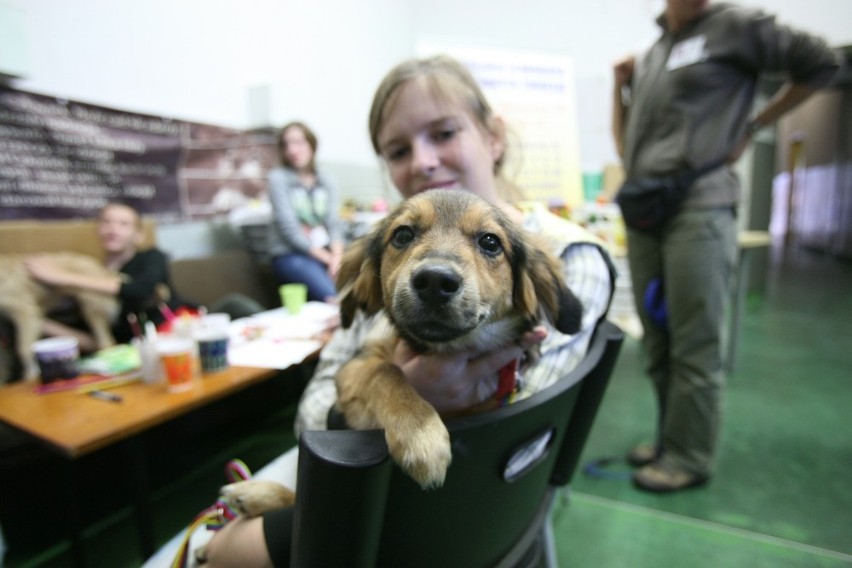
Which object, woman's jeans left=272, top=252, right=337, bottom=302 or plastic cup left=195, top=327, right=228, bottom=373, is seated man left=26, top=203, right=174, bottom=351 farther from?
plastic cup left=195, top=327, right=228, bottom=373

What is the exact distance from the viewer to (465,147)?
1.17 m

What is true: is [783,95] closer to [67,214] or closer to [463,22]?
[67,214]

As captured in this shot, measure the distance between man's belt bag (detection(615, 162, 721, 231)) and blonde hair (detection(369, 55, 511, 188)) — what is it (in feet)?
3.20

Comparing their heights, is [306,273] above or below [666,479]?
above

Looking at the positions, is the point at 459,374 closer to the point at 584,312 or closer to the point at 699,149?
the point at 584,312

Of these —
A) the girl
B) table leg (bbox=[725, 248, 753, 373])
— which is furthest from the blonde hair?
table leg (bbox=[725, 248, 753, 373])

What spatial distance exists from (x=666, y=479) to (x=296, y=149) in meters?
3.42

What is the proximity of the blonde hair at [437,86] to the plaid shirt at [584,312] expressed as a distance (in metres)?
0.32

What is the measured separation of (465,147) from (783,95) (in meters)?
1.90

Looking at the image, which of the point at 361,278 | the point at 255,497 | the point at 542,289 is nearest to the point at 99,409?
the point at 255,497

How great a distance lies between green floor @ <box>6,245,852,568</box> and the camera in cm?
182

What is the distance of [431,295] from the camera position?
2.64 ft

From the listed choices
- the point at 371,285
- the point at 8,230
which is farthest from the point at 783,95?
the point at 8,230

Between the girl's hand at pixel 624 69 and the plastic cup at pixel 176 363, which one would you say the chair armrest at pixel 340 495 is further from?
the girl's hand at pixel 624 69
